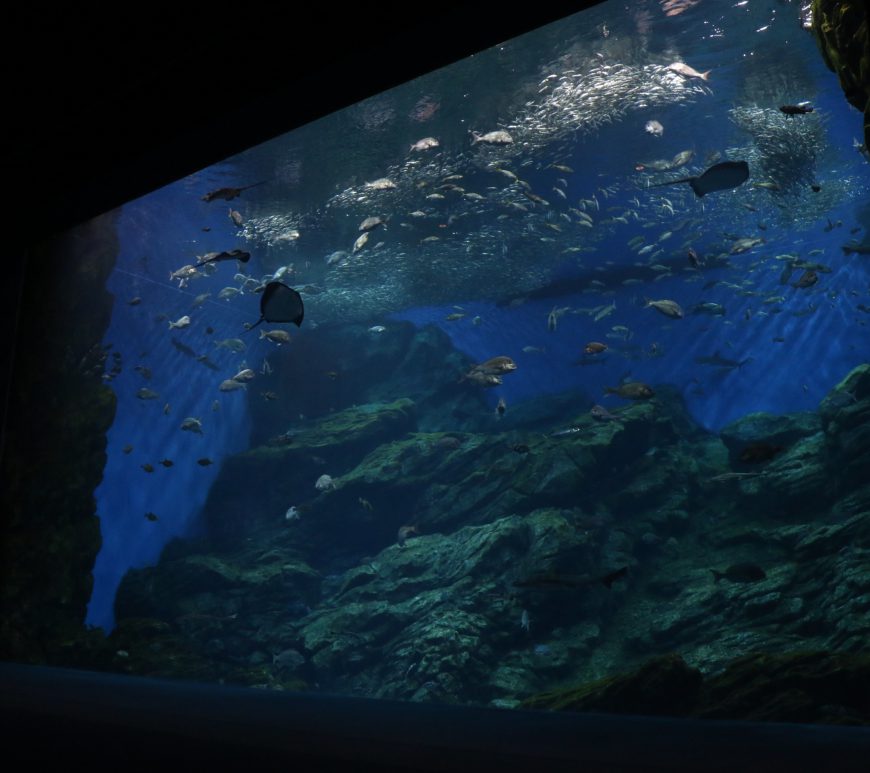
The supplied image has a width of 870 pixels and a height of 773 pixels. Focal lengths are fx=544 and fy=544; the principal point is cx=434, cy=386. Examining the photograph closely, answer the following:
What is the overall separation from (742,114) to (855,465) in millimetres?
12153

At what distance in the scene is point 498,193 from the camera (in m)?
19.6

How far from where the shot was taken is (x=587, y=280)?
2797 centimetres

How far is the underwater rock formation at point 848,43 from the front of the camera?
150 inches

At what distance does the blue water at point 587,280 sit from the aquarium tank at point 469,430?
5.6 inches

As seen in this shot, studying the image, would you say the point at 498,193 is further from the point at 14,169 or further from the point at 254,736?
the point at 254,736

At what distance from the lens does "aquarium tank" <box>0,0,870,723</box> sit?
7.40 metres

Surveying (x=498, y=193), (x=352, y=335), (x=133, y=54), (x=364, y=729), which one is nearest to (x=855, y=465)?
A: (x=364, y=729)

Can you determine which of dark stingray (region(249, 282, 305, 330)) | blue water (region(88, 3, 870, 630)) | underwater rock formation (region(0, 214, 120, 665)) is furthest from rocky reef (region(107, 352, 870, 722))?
dark stingray (region(249, 282, 305, 330))

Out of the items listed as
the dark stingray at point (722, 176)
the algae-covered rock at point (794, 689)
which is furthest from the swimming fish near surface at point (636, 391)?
the algae-covered rock at point (794, 689)

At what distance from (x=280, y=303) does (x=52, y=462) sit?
13.8 feet

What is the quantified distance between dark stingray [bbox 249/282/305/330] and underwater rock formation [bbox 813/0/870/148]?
16.3 feet

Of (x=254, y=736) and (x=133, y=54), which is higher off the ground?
(x=133, y=54)

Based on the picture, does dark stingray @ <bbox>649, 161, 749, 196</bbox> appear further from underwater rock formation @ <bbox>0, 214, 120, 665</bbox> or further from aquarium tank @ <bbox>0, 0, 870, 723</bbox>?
underwater rock formation @ <bbox>0, 214, 120, 665</bbox>

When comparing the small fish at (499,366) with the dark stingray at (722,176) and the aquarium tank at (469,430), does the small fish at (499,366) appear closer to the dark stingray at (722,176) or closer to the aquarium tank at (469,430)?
the aquarium tank at (469,430)
